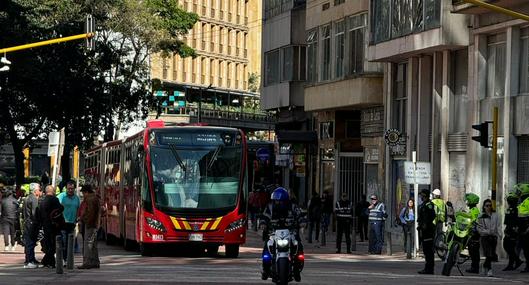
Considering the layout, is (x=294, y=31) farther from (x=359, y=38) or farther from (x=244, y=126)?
(x=244, y=126)

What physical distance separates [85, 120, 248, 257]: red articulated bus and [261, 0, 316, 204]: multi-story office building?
2706 cm

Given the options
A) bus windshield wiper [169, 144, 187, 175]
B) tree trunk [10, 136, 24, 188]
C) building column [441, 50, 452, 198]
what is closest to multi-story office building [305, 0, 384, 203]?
building column [441, 50, 452, 198]

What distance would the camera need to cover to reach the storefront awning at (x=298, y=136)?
63.6m

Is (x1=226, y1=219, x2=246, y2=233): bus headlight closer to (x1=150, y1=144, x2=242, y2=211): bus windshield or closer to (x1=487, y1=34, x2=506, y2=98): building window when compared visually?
(x1=150, y1=144, x2=242, y2=211): bus windshield

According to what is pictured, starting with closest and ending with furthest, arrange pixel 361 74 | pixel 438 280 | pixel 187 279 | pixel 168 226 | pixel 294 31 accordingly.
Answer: pixel 187 279 → pixel 438 280 → pixel 168 226 → pixel 361 74 → pixel 294 31

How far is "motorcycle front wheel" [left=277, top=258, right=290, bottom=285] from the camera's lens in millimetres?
22875

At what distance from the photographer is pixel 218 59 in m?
132

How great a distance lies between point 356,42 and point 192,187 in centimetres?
1961

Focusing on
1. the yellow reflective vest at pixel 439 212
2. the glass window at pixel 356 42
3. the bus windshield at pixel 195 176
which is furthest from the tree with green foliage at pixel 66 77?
the yellow reflective vest at pixel 439 212

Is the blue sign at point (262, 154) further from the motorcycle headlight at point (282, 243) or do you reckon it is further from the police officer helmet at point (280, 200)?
the motorcycle headlight at point (282, 243)

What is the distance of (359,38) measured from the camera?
54062 mm

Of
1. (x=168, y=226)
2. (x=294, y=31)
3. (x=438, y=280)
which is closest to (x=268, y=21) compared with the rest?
(x=294, y=31)

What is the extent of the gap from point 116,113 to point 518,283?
52334 mm

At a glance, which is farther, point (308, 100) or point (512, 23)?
point (308, 100)
